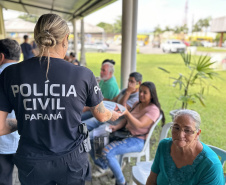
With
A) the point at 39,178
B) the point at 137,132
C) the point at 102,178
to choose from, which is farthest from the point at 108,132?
the point at 39,178

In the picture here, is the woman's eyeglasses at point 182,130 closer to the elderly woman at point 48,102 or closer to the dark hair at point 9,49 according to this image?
the elderly woman at point 48,102

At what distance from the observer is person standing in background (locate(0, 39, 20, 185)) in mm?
1738

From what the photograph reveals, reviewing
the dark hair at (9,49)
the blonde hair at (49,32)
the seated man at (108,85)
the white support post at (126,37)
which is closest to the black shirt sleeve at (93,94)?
the blonde hair at (49,32)

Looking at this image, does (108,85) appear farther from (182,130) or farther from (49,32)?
(49,32)

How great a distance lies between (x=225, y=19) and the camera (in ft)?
16.2

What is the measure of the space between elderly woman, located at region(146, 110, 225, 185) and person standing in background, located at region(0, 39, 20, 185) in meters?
1.23

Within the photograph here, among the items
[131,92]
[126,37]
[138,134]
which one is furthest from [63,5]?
[138,134]

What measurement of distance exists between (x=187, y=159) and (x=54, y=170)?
2.80 feet

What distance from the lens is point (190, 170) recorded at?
1290 mm

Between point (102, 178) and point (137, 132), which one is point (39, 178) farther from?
point (102, 178)

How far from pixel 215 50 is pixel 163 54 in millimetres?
11384

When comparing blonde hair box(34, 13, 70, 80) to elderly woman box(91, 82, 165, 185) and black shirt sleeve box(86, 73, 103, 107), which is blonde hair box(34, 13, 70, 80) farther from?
elderly woman box(91, 82, 165, 185)

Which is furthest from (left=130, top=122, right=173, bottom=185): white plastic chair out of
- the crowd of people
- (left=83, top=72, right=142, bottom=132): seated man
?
(left=83, top=72, right=142, bottom=132): seated man

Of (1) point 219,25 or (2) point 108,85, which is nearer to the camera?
(2) point 108,85
